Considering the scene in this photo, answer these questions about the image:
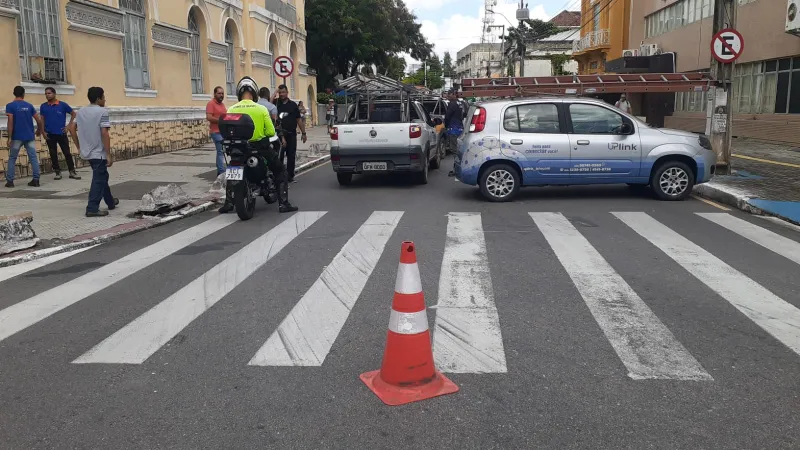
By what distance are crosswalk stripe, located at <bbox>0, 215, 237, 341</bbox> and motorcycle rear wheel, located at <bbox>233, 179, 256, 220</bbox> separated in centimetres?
69

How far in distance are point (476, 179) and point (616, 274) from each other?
15.1 feet

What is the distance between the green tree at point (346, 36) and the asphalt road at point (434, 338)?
1379 inches

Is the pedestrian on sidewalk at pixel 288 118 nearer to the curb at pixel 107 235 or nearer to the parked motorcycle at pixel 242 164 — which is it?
the curb at pixel 107 235

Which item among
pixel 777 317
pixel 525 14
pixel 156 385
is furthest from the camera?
pixel 525 14

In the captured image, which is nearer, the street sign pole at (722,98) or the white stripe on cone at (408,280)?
the white stripe on cone at (408,280)

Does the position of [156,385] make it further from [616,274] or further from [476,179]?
[476,179]

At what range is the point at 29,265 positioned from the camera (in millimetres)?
7062

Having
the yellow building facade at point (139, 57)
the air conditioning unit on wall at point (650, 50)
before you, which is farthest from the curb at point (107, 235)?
the air conditioning unit on wall at point (650, 50)

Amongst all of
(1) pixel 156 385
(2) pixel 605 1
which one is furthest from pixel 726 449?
(2) pixel 605 1

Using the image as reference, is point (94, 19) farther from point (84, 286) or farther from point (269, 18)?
point (269, 18)

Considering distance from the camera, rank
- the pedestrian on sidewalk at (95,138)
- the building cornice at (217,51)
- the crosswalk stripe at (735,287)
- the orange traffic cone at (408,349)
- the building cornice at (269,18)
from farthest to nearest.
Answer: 1. the building cornice at (269,18)
2. the building cornice at (217,51)
3. the pedestrian on sidewalk at (95,138)
4. the crosswalk stripe at (735,287)
5. the orange traffic cone at (408,349)

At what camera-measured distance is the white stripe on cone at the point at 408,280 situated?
389 cm

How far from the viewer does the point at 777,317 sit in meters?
5.12

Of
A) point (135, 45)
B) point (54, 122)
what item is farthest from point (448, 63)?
point (54, 122)
